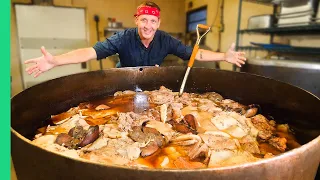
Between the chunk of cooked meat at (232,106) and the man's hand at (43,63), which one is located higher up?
the man's hand at (43,63)

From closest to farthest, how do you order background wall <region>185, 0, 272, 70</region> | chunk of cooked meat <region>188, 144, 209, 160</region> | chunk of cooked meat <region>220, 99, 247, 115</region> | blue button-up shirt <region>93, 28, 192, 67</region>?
chunk of cooked meat <region>188, 144, 209, 160</region> < chunk of cooked meat <region>220, 99, 247, 115</region> < blue button-up shirt <region>93, 28, 192, 67</region> < background wall <region>185, 0, 272, 70</region>

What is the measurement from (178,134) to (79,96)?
89 cm

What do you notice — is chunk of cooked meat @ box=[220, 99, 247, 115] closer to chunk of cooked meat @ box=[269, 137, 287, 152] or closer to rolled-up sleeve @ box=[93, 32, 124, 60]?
chunk of cooked meat @ box=[269, 137, 287, 152]

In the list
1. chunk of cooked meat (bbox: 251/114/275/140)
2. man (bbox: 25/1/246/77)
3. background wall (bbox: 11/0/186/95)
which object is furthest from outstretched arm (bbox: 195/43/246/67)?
background wall (bbox: 11/0/186/95)

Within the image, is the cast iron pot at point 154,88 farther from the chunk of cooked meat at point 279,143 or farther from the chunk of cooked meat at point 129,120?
the chunk of cooked meat at point 129,120

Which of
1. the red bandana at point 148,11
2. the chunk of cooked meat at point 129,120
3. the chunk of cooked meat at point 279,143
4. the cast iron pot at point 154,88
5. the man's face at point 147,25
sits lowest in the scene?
the chunk of cooked meat at point 279,143

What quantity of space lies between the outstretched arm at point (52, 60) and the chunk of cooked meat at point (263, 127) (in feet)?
4.28

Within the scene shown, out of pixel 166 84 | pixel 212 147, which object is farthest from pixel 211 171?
pixel 166 84

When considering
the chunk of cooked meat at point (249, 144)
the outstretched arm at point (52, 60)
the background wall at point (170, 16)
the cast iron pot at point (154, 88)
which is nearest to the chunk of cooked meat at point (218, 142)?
the chunk of cooked meat at point (249, 144)

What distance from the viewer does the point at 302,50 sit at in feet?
9.44

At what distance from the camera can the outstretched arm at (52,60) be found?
144 centimetres

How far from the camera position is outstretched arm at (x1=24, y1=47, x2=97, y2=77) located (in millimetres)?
1442

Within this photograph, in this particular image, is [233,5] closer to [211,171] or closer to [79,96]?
[79,96]

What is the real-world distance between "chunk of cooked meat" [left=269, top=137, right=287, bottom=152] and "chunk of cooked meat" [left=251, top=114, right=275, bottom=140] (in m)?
0.05
